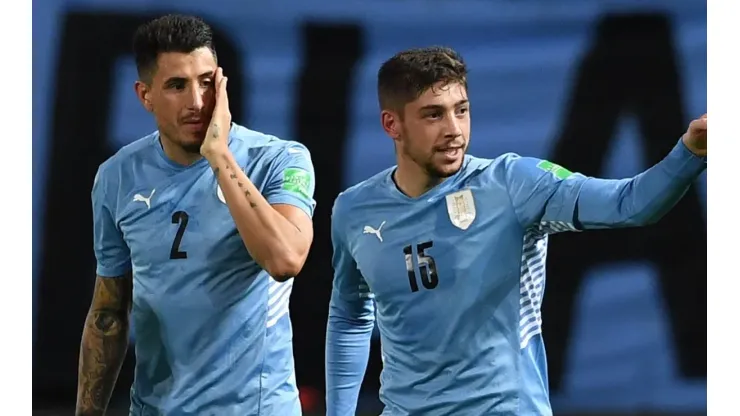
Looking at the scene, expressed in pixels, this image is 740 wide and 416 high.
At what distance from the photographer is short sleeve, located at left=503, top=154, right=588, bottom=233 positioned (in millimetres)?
2066

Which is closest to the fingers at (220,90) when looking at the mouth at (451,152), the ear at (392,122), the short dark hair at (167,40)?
the short dark hair at (167,40)

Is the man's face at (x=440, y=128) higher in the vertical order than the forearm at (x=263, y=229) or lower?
higher

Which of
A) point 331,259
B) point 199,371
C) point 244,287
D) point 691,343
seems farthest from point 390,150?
point 691,343

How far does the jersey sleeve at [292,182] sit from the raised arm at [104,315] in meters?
0.50

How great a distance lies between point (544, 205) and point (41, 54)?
1.67 metres

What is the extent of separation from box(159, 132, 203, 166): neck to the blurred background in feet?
1.39

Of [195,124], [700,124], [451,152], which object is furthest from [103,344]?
[700,124]

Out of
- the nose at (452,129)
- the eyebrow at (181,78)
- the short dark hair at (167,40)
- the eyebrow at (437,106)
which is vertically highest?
the short dark hair at (167,40)

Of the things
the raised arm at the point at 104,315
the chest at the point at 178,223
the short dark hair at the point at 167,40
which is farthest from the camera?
the raised arm at the point at 104,315

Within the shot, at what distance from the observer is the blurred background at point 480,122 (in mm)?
2771

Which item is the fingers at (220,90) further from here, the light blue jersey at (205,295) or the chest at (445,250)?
the chest at (445,250)

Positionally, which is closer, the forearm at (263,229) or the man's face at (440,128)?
the forearm at (263,229)

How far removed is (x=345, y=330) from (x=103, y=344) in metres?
0.69

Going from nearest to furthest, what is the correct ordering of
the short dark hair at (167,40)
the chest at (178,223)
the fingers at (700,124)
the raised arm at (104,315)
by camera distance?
the fingers at (700,124)
the chest at (178,223)
the short dark hair at (167,40)
the raised arm at (104,315)
